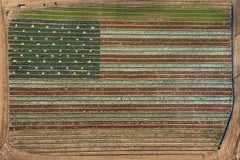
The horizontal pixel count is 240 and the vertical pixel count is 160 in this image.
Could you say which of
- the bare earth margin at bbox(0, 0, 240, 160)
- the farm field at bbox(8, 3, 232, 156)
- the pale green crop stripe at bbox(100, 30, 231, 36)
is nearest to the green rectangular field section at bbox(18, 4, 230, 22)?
the farm field at bbox(8, 3, 232, 156)

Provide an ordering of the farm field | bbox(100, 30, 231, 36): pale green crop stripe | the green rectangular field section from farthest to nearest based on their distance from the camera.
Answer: bbox(100, 30, 231, 36): pale green crop stripe < the green rectangular field section < the farm field

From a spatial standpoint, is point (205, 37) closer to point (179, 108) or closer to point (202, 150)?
point (179, 108)

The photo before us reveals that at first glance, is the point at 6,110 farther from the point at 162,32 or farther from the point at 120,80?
the point at 162,32

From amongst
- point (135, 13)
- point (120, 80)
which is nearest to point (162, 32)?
point (135, 13)

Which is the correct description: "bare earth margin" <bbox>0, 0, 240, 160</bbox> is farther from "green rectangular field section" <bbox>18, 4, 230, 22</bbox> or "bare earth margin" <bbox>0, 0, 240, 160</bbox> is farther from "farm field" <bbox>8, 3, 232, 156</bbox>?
"green rectangular field section" <bbox>18, 4, 230, 22</bbox>

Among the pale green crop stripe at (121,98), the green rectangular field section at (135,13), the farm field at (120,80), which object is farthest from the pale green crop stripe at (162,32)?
the pale green crop stripe at (121,98)
